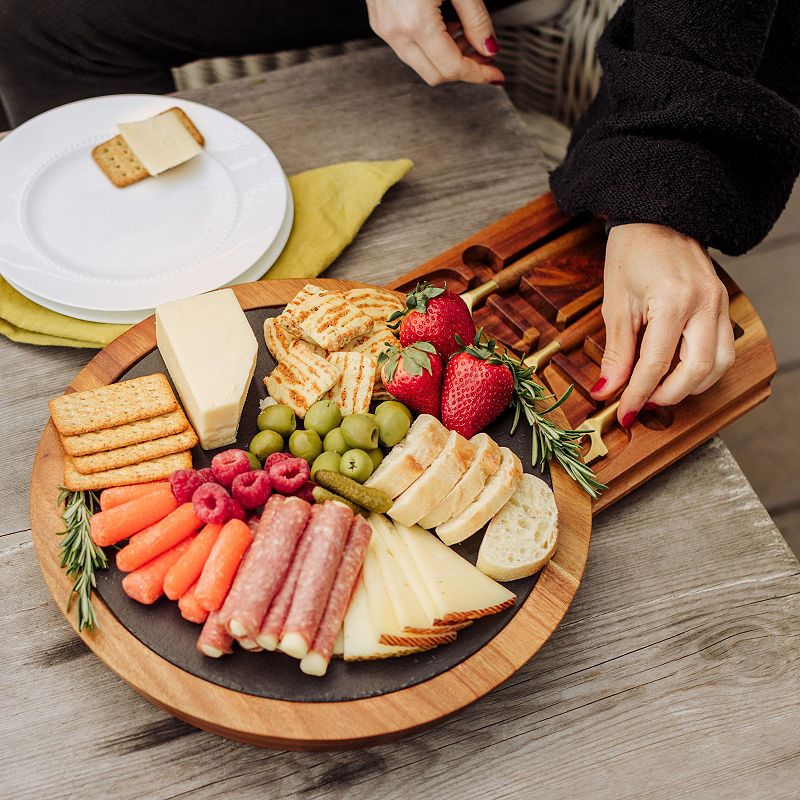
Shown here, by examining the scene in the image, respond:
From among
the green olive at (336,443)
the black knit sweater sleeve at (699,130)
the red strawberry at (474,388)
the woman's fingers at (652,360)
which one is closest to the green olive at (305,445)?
the green olive at (336,443)

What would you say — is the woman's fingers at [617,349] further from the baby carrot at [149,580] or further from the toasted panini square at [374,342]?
the baby carrot at [149,580]

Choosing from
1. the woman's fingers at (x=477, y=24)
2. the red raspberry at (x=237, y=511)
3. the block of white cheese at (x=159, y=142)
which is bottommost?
the red raspberry at (x=237, y=511)

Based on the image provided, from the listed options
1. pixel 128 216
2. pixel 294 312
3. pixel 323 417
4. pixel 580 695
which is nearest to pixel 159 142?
pixel 128 216

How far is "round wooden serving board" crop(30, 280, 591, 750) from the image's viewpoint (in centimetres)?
102

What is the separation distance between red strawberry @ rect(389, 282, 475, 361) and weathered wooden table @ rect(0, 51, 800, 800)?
0.46 metres

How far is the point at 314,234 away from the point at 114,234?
0.42m

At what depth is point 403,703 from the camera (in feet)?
3.43

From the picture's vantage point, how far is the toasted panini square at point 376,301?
1438 millimetres

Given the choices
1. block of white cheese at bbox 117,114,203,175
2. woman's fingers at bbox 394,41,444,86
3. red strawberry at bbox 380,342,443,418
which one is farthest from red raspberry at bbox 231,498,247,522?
woman's fingers at bbox 394,41,444,86

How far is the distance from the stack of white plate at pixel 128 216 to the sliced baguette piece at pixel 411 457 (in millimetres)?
562

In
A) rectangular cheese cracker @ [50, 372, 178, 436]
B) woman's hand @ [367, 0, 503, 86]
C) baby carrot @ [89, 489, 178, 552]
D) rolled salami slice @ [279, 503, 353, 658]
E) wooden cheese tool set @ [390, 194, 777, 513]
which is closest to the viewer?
rolled salami slice @ [279, 503, 353, 658]

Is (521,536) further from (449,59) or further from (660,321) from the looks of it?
(449,59)

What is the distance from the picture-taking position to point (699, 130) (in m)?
1.49

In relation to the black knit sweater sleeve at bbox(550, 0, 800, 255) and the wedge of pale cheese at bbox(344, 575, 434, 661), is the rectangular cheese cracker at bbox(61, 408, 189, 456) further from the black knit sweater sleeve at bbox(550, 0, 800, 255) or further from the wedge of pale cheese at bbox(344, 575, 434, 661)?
the black knit sweater sleeve at bbox(550, 0, 800, 255)
